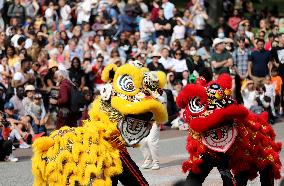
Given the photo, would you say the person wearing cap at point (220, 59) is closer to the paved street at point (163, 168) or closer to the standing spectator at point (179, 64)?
the standing spectator at point (179, 64)

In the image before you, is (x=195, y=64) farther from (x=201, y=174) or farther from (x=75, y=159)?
(x=75, y=159)

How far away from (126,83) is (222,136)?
43.4 inches

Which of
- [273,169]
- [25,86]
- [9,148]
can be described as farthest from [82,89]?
[273,169]

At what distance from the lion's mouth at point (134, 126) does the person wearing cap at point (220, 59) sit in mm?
10480

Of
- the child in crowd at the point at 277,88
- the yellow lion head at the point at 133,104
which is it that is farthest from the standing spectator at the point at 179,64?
the yellow lion head at the point at 133,104

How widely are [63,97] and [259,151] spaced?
235 inches

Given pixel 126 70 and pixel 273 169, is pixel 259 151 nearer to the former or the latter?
pixel 273 169

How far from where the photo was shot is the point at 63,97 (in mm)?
15070

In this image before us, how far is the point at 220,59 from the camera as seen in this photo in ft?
64.7

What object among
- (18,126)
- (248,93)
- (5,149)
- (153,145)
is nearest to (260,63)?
(248,93)

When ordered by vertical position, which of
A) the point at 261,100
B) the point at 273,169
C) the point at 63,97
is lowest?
the point at 261,100

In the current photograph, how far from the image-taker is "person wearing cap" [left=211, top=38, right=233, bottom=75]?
1955 cm

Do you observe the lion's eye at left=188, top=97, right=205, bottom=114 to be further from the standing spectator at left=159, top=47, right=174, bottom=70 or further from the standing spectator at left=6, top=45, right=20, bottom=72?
the standing spectator at left=159, top=47, right=174, bottom=70

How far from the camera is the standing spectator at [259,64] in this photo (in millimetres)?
20656
